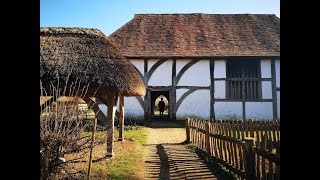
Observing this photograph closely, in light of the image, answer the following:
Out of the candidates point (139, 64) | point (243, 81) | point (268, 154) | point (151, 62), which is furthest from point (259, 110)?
point (268, 154)

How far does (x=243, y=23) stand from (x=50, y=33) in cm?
1455

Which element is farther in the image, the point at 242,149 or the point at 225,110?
the point at 225,110

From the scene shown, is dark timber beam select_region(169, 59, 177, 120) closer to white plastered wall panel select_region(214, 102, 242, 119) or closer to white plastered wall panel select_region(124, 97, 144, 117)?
white plastered wall panel select_region(124, 97, 144, 117)

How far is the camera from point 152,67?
56.2ft

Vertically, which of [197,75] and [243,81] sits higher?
[197,75]

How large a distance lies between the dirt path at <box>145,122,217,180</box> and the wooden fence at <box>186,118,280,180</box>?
1.66 ft

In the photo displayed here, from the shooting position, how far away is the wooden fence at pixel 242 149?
16.1 ft

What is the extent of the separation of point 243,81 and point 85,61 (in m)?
11.2

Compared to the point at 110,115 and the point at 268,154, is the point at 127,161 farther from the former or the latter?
the point at 268,154

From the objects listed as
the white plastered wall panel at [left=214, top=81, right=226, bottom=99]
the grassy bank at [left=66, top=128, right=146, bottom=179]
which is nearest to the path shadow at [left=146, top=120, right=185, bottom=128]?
the white plastered wall panel at [left=214, top=81, right=226, bottom=99]

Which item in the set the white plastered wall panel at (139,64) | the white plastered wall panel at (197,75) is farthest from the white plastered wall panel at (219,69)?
the white plastered wall panel at (139,64)

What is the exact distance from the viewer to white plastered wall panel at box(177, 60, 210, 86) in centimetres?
1708

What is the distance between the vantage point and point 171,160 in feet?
26.8
